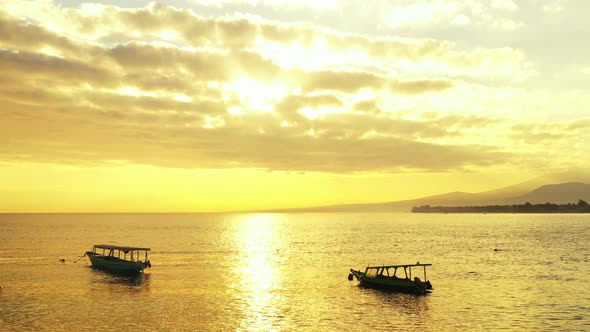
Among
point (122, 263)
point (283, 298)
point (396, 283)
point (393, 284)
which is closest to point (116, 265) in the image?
point (122, 263)

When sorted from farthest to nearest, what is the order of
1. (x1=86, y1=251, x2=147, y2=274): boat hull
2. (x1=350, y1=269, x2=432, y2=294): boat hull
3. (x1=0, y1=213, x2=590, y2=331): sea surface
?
(x1=86, y1=251, x2=147, y2=274): boat hull → (x1=350, y1=269, x2=432, y2=294): boat hull → (x1=0, y1=213, x2=590, y2=331): sea surface

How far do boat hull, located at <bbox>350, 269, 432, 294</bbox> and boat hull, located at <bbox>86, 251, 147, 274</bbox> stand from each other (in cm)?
3671

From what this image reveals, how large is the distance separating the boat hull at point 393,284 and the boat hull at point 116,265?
120 feet

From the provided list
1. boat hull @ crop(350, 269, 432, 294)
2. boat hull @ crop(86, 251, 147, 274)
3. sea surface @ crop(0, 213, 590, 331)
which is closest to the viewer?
sea surface @ crop(0, 213, 590, 331)

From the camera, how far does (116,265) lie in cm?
8825

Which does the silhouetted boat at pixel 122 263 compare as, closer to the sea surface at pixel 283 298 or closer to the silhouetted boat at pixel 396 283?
the sea surface at pixel 283 298

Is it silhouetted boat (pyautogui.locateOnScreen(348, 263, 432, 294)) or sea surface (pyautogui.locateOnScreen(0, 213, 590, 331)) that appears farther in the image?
silhouetted boat (pyautogui.locateOnScreen(348, 263, 432, 294))

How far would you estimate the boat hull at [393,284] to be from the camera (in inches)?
2579

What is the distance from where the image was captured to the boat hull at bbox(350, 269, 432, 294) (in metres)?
65.5

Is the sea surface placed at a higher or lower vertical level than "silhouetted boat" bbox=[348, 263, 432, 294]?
lower

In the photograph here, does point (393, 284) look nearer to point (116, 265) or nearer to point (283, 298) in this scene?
point (283, 298)

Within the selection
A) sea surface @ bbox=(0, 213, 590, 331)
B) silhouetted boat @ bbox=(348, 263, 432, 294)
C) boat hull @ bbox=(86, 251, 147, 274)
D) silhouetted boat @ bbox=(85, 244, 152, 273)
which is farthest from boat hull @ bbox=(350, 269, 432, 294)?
boat hull @ bbox=(86, 251, 147, 274)

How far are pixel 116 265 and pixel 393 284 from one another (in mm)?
48782

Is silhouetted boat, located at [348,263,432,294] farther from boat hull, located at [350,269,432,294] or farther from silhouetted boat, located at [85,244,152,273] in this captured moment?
silhouetted boat, located at [85,244,152,273]
